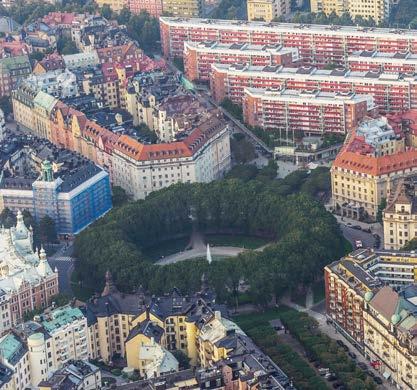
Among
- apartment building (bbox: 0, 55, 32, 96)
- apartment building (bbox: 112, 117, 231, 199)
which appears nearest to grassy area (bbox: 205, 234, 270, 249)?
apartment building (bbox: 112, 117, 231, 199)

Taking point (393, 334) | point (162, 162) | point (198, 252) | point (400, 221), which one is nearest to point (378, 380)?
point (393, 334)

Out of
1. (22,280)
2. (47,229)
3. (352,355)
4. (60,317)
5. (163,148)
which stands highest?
(163,148)

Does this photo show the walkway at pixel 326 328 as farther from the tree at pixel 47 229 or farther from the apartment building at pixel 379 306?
the tree at pixel 47 229

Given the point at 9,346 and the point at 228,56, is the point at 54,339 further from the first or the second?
the point at 228,56

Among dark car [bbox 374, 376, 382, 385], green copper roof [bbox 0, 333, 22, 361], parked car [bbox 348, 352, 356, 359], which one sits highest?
green copper roof [bbox 0, 333, 22, 361]

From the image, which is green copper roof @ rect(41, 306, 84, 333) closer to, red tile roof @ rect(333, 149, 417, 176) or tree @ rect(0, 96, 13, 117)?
red tile roof @ rect(333, 149, 417, 176)

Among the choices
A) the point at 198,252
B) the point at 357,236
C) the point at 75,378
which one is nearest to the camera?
the point at 75,378
